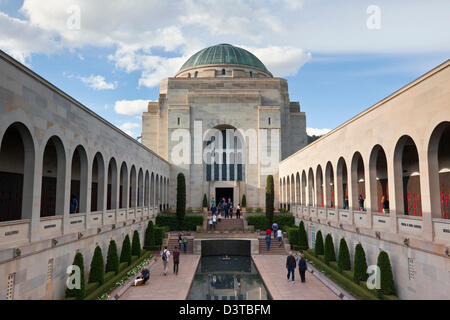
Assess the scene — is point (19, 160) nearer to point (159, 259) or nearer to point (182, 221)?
point (159, 259)

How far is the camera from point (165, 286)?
56.3 ft

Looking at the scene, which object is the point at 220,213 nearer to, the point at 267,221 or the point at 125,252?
the point at 267,221

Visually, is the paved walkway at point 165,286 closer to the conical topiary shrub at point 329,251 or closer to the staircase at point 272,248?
the staircase at point 272,248

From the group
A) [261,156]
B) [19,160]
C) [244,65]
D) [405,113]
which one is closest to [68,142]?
[19,160]

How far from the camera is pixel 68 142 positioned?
13859 millimetres

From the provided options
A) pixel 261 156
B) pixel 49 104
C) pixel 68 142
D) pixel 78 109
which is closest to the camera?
pixel 49 104

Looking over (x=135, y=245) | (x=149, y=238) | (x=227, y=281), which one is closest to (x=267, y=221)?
(x=149, y=238)

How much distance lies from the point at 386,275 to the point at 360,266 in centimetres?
203

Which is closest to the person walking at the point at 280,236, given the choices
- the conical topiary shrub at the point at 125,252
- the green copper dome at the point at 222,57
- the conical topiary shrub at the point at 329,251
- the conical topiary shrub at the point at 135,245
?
the conical topiary shrub at the point at 329,251

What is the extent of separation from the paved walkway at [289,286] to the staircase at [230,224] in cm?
979

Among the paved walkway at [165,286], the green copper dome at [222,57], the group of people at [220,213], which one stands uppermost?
the green copper dome at [222,57]

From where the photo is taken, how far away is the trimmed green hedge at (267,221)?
31781 millimetres
